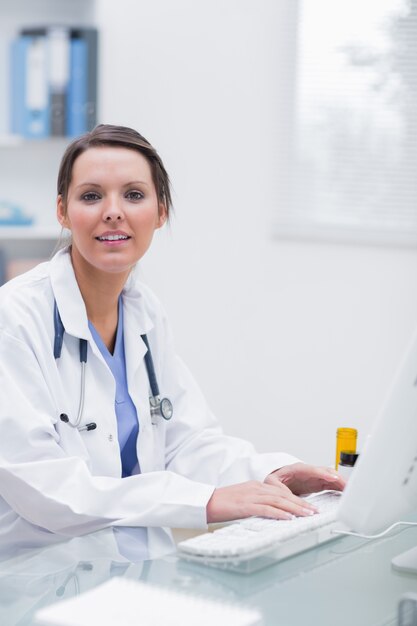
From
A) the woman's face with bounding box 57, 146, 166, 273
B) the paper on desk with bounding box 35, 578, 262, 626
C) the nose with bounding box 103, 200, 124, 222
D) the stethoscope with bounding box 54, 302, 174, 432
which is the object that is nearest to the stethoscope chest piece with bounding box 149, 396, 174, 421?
the stethoscope with bounding box 54, 302, 174, 432

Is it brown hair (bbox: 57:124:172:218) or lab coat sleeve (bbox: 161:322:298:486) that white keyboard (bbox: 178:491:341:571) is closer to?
lab coat sleeve (bbox: 161:322:298:486)

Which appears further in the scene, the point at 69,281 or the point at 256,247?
the point at 256,247

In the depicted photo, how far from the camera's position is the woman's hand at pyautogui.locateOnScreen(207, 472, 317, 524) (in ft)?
4.76

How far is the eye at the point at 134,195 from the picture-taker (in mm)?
1929

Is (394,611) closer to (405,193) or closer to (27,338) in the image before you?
(27,338)

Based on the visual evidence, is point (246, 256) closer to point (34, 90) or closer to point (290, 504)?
point (34, 90)

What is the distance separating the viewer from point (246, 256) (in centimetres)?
355

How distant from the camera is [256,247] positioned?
3.54m

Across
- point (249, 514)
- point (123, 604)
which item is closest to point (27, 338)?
point (249, 514)

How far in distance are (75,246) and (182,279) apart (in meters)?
1.68

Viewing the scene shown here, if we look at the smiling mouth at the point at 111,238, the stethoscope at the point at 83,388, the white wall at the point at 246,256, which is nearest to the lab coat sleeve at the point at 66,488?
the stethoscope at the point at 83,388

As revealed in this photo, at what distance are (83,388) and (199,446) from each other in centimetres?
33

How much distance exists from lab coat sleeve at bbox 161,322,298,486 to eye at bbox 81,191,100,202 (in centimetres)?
39

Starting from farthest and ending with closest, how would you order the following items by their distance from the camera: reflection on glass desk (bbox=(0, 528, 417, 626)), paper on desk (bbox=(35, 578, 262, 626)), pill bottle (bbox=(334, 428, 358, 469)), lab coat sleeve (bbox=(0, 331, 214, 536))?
pill bottle (bbox=(334, 428, 358, 469)), lab coat sleeve (bbox=(0, 331, 214, 536)), reflection on glass desk (bbox=(0, 528, 417, 626)), paper on desk (bbox=(35, 578, 262, 626))
